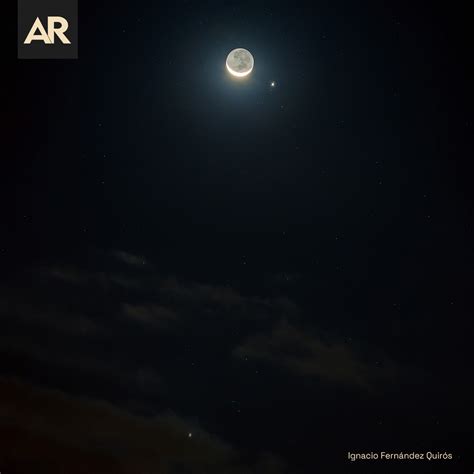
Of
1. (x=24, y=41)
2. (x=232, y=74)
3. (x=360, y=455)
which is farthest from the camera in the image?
(x=360, y=455)

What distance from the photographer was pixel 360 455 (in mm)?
20375

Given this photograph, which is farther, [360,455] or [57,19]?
[360,455]

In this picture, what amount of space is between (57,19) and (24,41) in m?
0.91

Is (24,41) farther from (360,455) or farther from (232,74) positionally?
(360,455)

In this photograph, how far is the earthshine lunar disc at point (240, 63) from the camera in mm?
17859

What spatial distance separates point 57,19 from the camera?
16.3m

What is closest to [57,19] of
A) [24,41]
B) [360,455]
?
[24,41]

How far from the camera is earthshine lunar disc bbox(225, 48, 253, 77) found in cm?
1786

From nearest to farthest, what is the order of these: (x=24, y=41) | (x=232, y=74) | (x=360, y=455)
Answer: (x=24, y=41) < (x=232, y=74) < (x=360, y=455)

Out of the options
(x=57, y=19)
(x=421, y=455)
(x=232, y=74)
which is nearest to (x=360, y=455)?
(x=421, y=455)

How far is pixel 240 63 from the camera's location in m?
18.0

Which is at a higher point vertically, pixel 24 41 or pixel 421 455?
pixel 24 41

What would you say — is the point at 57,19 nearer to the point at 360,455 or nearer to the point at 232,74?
the point at 232,74

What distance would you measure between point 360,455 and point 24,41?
1428 centimetres
